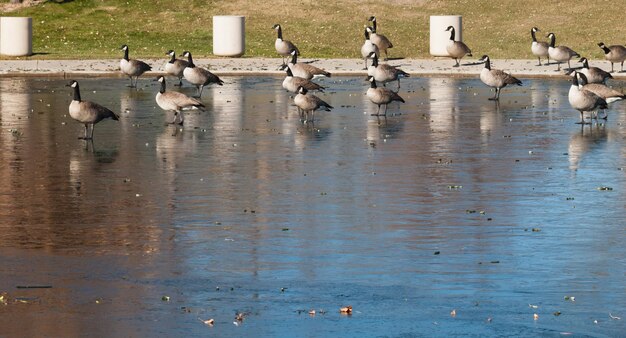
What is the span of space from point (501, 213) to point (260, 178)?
207 inches

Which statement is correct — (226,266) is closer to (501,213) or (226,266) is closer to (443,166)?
(501,213)

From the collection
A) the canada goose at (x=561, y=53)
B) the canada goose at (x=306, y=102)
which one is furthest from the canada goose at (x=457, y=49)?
the canada goose at (x=306, y=102)

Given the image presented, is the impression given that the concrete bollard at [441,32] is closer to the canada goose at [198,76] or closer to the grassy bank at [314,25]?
the grassy bank at [314,25]

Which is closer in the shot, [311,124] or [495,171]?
[495,171]

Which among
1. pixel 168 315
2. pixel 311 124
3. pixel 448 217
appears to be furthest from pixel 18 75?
pixel 168 315

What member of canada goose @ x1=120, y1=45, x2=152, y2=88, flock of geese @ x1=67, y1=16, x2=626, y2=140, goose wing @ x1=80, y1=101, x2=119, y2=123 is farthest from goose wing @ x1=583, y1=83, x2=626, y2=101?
canada goose @ x1=120, y1=45, x2=152, y2=88

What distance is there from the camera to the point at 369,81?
139 ft

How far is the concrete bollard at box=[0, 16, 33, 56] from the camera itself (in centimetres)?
5444

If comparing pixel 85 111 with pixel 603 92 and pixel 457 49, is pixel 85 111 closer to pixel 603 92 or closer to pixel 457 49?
pixel 603 92

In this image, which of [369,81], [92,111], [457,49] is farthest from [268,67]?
[92,111]

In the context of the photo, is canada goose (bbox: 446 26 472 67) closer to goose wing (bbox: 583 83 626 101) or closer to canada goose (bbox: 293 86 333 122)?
goose wing (bbox: 583 83 626 101)

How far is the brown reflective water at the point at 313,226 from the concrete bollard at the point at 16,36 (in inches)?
844

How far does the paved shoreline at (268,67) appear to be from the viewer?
155 ft

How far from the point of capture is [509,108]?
36344 millimetres
